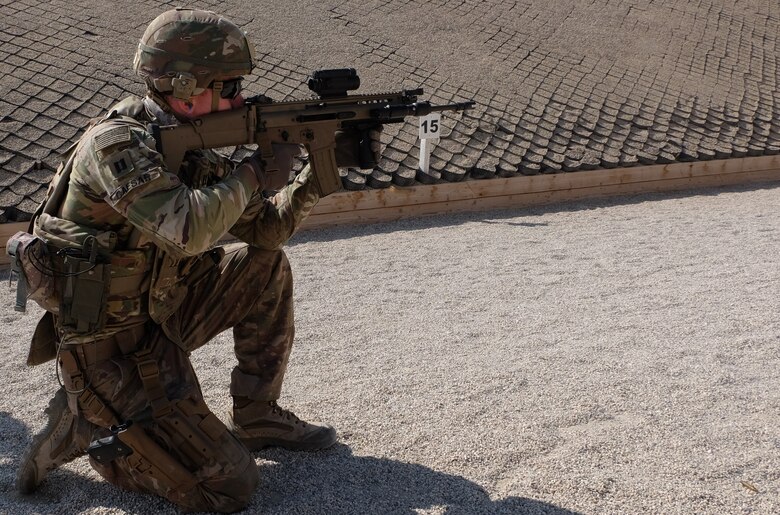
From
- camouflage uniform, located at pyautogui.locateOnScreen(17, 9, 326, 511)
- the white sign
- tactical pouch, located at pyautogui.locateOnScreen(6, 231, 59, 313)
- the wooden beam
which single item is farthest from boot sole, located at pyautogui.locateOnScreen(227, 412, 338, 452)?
the white sign

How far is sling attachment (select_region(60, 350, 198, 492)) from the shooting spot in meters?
2.43

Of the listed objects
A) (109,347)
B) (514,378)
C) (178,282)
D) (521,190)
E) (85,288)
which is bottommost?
(521,190)

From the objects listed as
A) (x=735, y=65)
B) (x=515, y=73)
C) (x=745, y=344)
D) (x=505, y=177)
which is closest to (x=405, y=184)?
A: (x=505, y=177)

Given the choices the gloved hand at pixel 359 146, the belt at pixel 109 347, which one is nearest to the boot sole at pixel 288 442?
the belt at pixel 109 347

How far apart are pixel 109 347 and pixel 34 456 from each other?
17.2 inches

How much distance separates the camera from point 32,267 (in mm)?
2389

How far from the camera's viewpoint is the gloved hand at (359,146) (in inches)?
114

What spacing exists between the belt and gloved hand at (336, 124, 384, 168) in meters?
0.90

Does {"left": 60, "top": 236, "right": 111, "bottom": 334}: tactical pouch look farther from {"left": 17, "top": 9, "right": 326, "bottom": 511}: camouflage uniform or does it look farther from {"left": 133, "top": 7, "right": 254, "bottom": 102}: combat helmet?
{"left": 133, "top": 7, "right": 254, "bottom": 102}: combat helmet

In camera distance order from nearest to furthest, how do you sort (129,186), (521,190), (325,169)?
(129,186) < (325,169) < (521,190)

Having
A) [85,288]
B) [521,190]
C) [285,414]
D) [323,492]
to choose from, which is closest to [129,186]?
[85,288]

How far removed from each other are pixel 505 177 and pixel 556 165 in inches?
20.1

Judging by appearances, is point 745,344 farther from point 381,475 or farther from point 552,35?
point 552,35

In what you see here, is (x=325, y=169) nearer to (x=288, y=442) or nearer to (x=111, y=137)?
(x=111, y=137)
